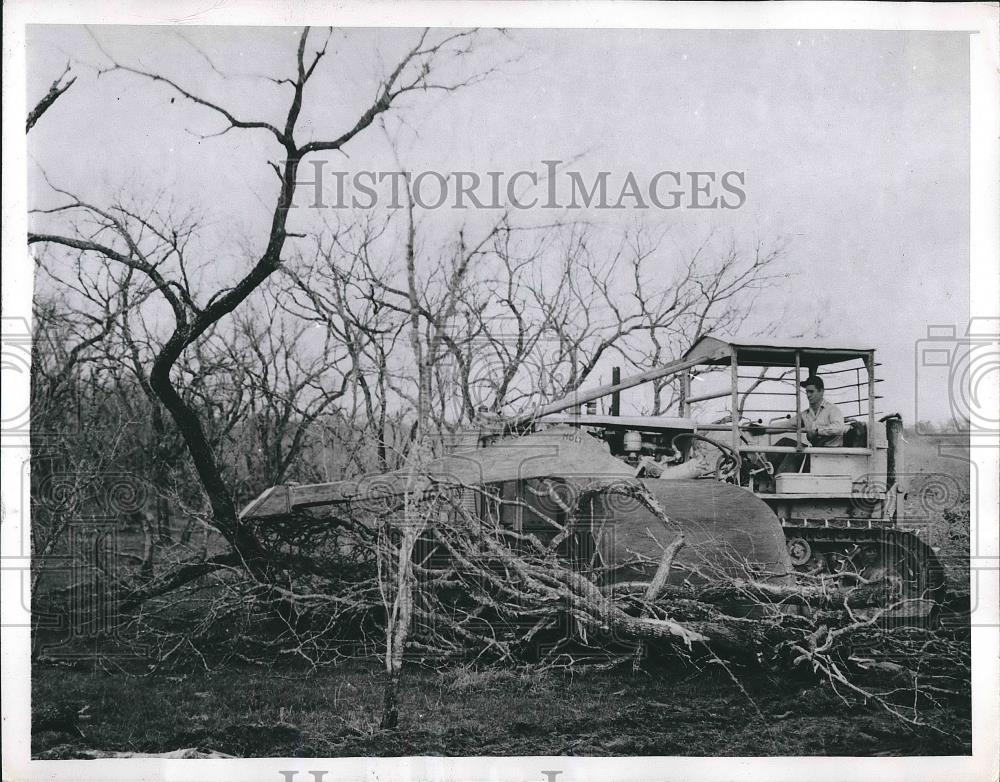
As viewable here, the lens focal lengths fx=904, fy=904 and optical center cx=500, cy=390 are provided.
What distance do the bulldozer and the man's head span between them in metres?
0.06

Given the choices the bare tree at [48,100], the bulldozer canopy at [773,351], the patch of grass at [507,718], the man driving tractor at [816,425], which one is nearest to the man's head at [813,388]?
the man driving tractor at [816,425]

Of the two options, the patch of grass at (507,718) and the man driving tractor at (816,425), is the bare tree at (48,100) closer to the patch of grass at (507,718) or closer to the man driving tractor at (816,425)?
the patch of grass at (507,718)

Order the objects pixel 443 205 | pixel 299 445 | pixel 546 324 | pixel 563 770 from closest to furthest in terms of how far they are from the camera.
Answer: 1. pixel 563 770
2. pixel 443 205
3. pixel 546 324
4. pixel 299 445

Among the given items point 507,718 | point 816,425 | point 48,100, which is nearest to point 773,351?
point 816,425

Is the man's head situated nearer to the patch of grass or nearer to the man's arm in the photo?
the man's arm

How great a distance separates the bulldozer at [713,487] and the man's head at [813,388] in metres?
0.06

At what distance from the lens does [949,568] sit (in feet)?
19.8

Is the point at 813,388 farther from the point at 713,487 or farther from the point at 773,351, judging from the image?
the point at 713,487

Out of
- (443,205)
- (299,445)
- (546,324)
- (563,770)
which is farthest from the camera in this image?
(299,445)

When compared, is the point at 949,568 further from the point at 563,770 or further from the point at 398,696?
the point at 398,696

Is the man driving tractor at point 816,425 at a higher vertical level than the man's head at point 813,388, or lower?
lower

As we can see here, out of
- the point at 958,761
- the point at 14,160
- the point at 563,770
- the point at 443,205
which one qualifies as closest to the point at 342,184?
the point at 443,205

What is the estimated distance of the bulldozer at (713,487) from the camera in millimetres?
5766

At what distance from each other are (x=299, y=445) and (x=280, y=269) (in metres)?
1.59
